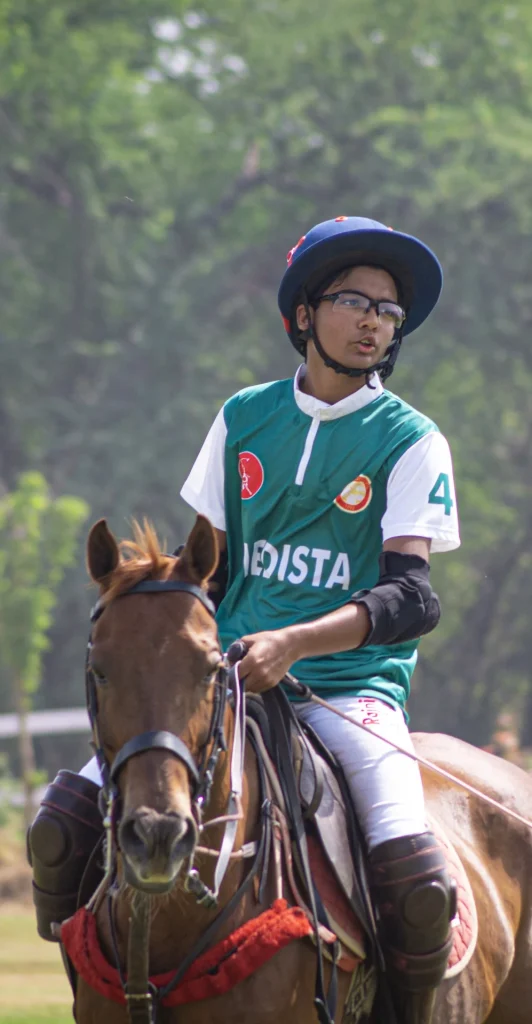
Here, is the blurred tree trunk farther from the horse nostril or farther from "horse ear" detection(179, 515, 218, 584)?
the horse nostril

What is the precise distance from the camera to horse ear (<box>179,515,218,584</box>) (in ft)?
12.3

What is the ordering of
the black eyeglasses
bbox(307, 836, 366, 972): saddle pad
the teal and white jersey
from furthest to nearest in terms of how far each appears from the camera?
the black eyeglasses
the teal and white jersey
bbox(307, 836, 366, 972): saddle pad

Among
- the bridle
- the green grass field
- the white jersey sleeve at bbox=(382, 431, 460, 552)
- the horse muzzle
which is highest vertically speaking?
the white jersey sleeve at bbox=(382, 431, 460, 552)

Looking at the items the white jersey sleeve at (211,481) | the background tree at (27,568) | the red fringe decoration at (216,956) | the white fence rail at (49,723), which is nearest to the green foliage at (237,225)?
the white fence rail at (49,723)

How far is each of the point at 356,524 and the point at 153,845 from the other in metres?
1.46

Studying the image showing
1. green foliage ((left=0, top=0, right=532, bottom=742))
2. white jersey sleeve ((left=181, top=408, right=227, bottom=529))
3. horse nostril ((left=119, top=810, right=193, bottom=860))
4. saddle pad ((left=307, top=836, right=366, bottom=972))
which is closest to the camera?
horse nostril ((left=119, top=810, right=193, bottom=860))

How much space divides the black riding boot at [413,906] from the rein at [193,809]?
1.33 feet

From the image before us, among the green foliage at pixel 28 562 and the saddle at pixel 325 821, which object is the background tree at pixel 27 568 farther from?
the saddle at pixel 325 821

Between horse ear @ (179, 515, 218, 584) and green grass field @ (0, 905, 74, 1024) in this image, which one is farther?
green grass field @ (0, 905, 74, 1024)

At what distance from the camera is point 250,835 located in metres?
4.04

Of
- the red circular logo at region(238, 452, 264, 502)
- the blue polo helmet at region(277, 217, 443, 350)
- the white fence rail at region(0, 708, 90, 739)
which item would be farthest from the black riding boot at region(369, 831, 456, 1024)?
the white fence rail at region(0, 708, 90, 739)

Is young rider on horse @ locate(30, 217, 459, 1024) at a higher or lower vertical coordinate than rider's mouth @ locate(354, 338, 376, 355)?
lower

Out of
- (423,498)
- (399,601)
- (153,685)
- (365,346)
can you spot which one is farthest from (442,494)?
(153,685)

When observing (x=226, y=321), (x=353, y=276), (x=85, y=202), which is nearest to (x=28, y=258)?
(x=85, y=202)
